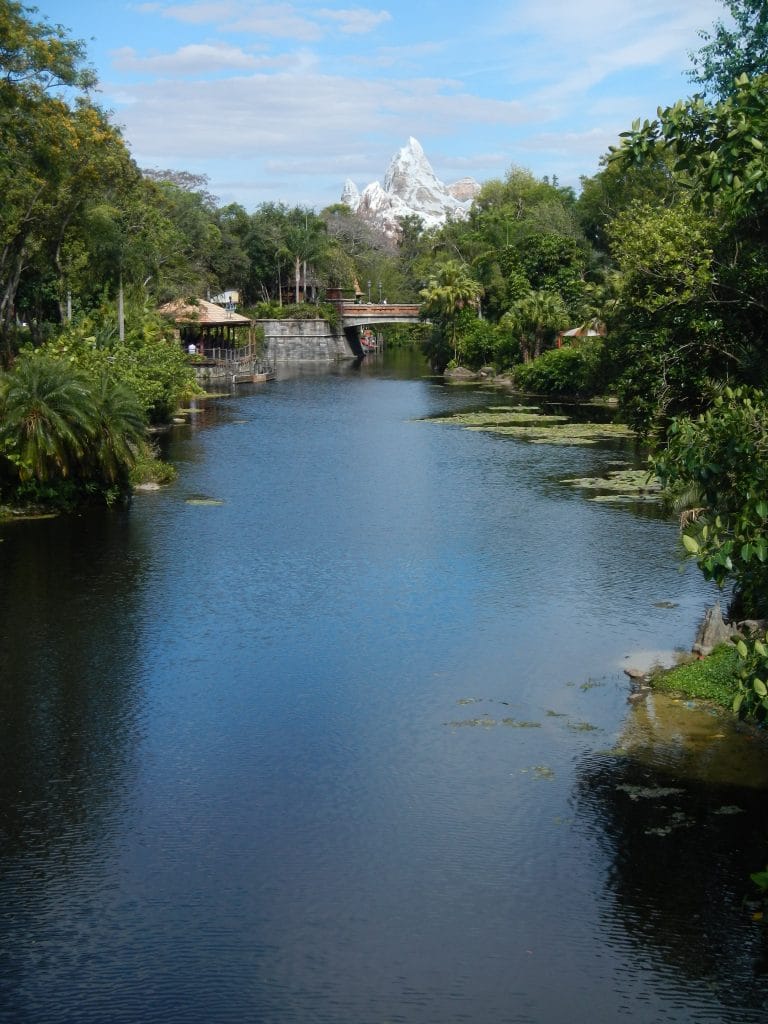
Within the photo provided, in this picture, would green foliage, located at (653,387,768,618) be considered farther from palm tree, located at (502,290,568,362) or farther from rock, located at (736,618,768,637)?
palm tree, located at (502,290,568,362)

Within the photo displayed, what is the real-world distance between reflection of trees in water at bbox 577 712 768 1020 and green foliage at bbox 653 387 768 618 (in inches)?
134

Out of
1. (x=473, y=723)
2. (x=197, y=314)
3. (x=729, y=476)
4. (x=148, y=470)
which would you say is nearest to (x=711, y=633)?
(x=473, y=723)

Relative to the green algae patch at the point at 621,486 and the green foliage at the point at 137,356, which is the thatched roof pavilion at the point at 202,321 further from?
the green algae patch at the point at 621,486

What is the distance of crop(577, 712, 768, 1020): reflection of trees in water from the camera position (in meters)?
11.0

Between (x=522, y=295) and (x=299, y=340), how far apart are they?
97.1 ft

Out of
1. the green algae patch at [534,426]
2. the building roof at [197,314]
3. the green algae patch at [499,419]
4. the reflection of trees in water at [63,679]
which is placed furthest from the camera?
the building roof at [197,314]

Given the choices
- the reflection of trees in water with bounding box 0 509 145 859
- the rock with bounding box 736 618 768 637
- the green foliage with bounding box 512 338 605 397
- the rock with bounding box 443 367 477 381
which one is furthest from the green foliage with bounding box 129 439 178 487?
the rock with bounding box 443 367 477 381

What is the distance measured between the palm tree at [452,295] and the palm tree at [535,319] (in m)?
8.86

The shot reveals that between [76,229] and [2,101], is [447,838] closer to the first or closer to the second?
[2,101]

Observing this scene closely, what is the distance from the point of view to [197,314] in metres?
65.9

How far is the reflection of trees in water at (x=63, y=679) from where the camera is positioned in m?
14.1

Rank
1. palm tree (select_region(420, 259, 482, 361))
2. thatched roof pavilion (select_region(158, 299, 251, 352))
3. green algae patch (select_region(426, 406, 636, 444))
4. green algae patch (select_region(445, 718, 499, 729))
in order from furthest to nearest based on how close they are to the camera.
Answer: palm tree (select_region(420, 259, 482, 361))
thatched roof pavilion (select_region(158, 299, 251, 352))
green algae patch (select_region(426, 406, 636, 444))
green algae patch (select_region(445, 718, 499, 729))

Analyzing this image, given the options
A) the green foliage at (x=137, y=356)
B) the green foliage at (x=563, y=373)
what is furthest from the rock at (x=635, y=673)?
the green foliage at (x=563, y=373)

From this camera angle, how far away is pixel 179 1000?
10344 mm
